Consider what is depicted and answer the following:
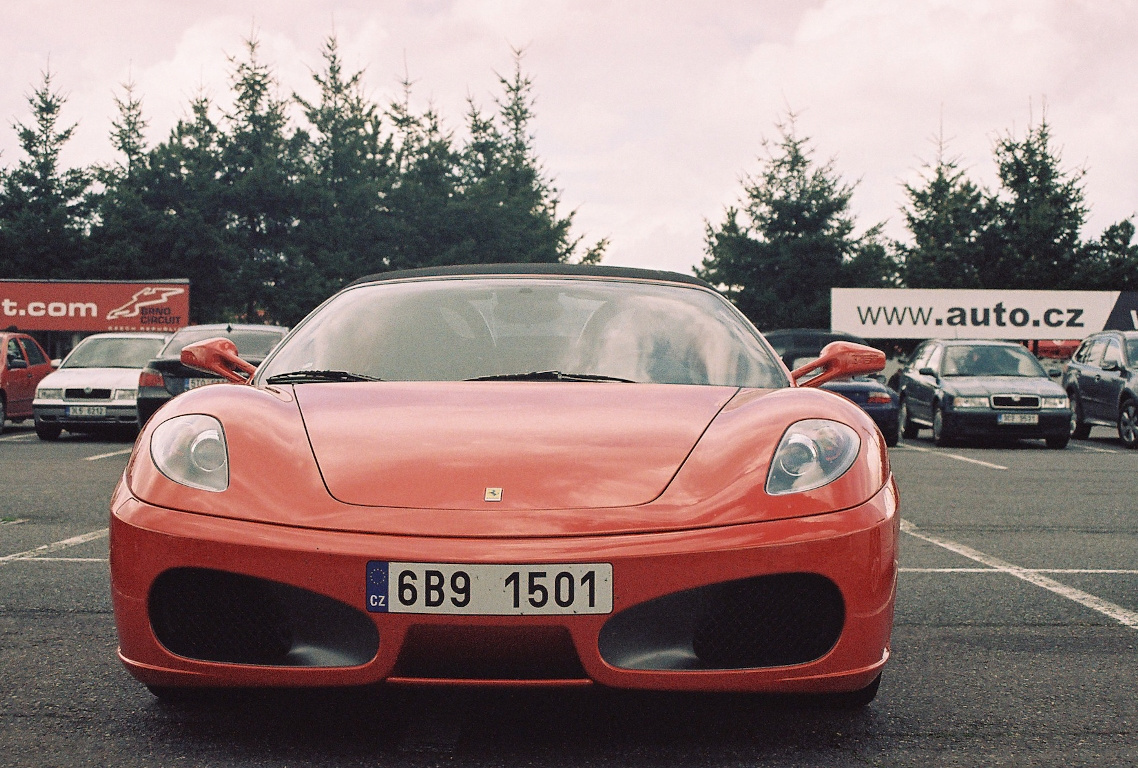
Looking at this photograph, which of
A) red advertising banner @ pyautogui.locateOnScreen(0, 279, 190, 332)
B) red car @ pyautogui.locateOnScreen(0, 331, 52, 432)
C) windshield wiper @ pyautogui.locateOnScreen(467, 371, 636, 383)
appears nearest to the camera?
windshield wiper @ pyautogui.locateOnScreen(467, 371, 636, 383)

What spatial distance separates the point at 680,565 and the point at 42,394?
14201 millimetres

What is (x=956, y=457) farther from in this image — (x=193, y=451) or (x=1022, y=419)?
(x=193, y=451)

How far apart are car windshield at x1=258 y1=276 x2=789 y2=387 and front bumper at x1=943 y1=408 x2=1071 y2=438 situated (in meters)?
11.8

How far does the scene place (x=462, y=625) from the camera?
2477 millimetres

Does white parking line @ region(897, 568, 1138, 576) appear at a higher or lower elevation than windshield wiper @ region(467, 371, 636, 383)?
lower

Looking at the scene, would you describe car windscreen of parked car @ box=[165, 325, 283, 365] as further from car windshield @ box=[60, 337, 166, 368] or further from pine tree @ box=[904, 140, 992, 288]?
pine tree @ box=[904, 140, 992, 288]

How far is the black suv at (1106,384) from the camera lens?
→ 1533 centimetres

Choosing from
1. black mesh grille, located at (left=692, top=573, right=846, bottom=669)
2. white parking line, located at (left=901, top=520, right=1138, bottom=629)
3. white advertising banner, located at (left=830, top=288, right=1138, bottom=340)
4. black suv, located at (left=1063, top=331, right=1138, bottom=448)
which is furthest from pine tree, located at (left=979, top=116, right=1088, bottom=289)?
black mesh grille, located at (left=692, top=573, right=846, bottom=669)

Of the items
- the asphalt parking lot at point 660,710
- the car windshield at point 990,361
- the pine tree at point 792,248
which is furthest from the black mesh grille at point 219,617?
the pine tree at point 792,248

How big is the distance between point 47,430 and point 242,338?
4127 mm

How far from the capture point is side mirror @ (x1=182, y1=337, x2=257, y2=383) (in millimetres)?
3877

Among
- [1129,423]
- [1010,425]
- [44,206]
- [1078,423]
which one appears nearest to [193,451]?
[1010,425]

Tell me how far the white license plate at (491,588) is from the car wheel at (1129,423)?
14.5 meters

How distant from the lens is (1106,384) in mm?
16062
